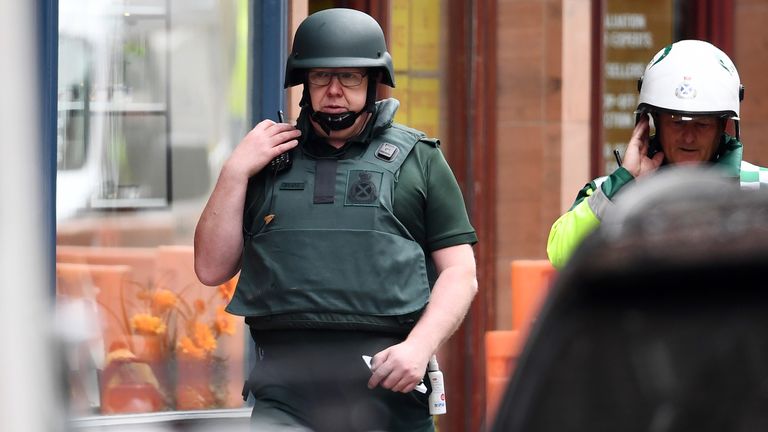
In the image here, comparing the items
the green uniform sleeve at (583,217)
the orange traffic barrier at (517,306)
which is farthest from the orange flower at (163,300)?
the green uniform sleeve at (583,217)

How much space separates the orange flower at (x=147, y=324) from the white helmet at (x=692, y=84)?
8.72ft

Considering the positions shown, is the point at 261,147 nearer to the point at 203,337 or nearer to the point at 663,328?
the point at 203,337

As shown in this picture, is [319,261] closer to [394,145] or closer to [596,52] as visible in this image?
[394,145]

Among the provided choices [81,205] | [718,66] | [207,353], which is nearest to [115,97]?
[81,205]

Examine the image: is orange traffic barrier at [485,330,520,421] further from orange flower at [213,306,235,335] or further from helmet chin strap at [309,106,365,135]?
helmet chin strap at [309,106,365,135]

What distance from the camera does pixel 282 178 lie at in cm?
438

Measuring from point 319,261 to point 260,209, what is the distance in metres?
0.25

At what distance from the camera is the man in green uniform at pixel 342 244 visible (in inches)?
165

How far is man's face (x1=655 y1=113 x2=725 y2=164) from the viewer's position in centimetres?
453

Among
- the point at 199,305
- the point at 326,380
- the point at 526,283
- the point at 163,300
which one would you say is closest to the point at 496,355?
the point at 526,283

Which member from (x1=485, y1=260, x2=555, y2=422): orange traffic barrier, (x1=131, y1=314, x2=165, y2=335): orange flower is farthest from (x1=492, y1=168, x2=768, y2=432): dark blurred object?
(x1=485, y1=260, x2=555, y2=422): orange traffic barrier

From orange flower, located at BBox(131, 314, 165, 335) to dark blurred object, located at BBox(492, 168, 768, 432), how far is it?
5.26 m

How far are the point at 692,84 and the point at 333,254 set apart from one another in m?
1.18

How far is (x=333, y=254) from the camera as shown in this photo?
4.26m
